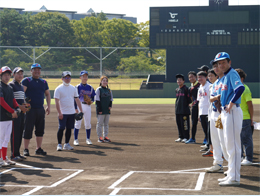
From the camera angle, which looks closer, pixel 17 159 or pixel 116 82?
pixel 17 159

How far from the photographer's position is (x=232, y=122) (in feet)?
19.1

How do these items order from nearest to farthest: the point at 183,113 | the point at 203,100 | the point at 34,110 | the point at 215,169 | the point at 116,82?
the point at 215,169
the point at 34,110
the point at 203,100
the point at 183,113
the point at 116,82

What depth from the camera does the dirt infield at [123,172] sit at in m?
5.58

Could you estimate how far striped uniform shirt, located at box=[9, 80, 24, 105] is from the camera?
8.18 m

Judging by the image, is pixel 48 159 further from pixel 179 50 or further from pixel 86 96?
pixel 179 50

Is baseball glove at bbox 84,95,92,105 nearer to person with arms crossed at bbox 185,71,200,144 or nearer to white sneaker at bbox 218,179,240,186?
person with arms crossed at bbox 185,71,200,144

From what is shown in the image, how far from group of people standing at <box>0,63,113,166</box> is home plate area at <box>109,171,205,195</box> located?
2845mm

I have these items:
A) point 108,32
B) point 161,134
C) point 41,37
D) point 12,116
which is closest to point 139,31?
point 108,32

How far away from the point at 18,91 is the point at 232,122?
496 cm

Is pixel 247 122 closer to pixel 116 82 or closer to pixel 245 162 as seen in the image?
pixel 245 162

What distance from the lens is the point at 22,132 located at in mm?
8445

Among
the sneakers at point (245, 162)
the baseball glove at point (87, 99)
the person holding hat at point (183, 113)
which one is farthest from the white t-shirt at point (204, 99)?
the baseball glove at point (87, 99)

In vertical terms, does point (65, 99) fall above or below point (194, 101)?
above

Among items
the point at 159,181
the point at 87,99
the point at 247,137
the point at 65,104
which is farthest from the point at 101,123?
the point at 159,181
